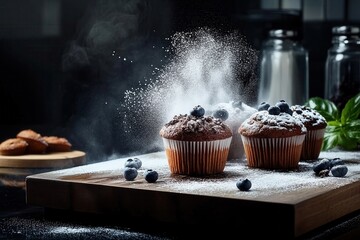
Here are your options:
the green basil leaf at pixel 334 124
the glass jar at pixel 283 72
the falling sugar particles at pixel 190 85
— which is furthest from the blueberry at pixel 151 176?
the glass jar at pixel 283 72

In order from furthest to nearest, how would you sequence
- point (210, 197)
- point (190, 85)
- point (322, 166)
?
point (190, 85)
point (322, 166)
point (210, 197)

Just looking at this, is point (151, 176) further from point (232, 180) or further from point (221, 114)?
point (221, 114)

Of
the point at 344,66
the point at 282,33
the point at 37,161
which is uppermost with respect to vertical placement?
the point at 282,33

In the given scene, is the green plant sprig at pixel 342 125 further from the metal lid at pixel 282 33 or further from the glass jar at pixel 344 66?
the metal lid at pixel 282 33

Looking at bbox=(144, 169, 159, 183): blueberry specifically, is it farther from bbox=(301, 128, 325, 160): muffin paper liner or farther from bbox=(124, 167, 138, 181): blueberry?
bbox=(301, 128, 325, 160): muffin paper liner

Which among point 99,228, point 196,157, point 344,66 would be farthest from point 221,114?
point 344,66

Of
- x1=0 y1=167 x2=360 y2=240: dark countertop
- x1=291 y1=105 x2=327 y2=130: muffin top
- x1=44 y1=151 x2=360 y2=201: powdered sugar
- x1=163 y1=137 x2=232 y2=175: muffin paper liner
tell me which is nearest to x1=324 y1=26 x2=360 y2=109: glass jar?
x1=291 y1=105 x2=327 y2=130: muffin top
